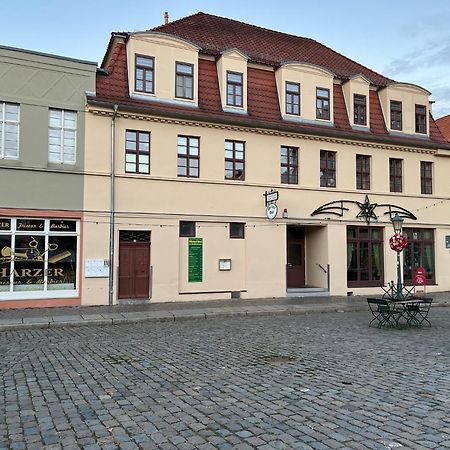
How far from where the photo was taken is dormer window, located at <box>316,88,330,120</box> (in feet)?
74.3

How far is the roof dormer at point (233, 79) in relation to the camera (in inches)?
808

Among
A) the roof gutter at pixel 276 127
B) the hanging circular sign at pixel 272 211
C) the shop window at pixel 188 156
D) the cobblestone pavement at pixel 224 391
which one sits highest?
the roof gutter at pixel 276 127

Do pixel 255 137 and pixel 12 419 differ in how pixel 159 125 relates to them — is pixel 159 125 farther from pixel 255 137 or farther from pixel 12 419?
pixel 12 419

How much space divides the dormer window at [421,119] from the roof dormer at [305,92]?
5.48 metres

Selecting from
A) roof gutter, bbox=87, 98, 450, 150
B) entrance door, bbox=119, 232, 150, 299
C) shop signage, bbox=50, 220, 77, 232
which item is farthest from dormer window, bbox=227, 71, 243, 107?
shop signage, bbox=50, 220, 77, 232

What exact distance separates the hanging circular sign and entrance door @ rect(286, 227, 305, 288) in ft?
9.87

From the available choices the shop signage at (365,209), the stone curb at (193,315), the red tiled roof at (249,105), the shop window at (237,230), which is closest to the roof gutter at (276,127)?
the red tiled roof at (249,105)

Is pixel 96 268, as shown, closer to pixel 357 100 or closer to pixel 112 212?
pixel 112 212

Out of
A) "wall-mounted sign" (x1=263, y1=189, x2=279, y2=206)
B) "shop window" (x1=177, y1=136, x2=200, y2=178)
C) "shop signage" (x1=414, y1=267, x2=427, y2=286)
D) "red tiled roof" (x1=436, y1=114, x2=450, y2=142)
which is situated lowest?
"shop signage" (x1=414, y1=267, x2=427, y2=286)

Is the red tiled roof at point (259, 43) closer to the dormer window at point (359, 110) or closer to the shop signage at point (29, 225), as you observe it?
the dormer window at point (359, 110)

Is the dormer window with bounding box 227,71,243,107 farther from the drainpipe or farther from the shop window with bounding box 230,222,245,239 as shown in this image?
the drainpipe

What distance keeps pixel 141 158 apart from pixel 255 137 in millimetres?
5067

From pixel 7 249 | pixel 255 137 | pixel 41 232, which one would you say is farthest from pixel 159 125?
pixel 7 249

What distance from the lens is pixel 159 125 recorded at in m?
19.0
